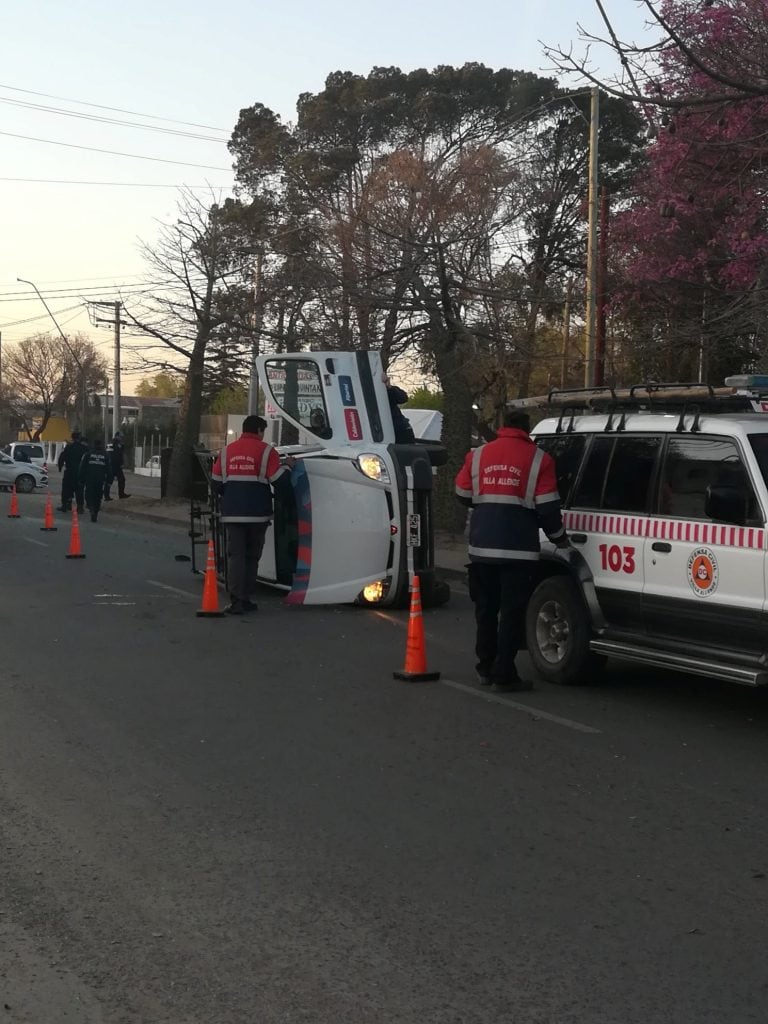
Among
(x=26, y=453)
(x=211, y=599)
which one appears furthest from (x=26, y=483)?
(x=211, y=599)

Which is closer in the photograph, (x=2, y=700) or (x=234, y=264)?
(x=2, y=700)

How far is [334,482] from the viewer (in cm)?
1347

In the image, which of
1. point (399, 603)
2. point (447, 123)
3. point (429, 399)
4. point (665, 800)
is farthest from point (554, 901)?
point (429, 399)

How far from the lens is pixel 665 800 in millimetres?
6645

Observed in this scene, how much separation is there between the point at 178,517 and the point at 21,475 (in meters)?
16.5

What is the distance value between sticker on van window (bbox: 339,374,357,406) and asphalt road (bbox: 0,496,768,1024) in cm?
424

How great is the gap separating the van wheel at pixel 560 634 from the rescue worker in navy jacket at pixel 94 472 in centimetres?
1957

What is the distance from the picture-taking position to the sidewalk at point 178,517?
749 inches

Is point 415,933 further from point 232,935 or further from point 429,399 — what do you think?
point 429,399

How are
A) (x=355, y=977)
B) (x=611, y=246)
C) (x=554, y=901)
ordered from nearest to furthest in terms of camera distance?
1. (x=355, y=977)
2. (x=554, y=901)
3. (x=611, y=246)

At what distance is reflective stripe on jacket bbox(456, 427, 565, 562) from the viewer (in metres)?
9.23

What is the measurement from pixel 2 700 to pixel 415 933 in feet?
16.1

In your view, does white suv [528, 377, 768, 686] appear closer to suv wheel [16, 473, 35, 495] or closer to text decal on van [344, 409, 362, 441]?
text decal on van [344, 409, 362, 441]

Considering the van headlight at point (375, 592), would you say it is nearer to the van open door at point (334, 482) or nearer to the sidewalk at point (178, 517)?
the van open door at point (334, 482)
